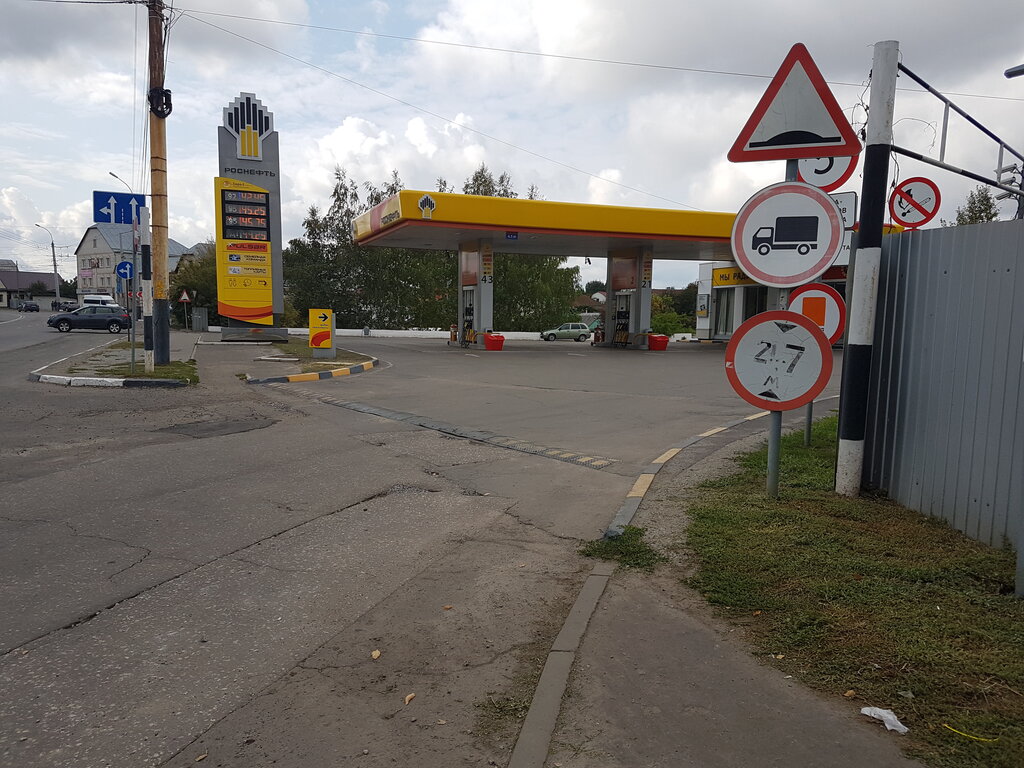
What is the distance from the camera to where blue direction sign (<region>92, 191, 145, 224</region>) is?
15.1 meters

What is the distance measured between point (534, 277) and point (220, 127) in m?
28.0

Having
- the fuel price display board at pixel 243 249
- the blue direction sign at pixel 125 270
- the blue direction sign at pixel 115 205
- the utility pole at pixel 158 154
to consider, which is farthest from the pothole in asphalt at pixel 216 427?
the fuel price display board at pixel 243 249

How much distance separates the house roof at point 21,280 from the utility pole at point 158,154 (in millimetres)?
112267


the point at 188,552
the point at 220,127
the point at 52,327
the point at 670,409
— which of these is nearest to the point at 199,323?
the point at 52,327

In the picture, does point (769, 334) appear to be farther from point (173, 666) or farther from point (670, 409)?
point (670, 409)

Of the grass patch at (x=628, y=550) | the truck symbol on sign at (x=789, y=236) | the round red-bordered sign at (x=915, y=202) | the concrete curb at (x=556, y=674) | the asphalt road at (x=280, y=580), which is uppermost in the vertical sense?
the round red-bordered sign at (x=915, y=202)

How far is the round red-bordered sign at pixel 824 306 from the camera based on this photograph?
22.2 ft

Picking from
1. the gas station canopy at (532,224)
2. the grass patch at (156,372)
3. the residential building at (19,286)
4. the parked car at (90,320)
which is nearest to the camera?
the grass patch at (156,372)

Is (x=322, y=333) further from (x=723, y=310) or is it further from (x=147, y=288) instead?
(x=723, y=310)

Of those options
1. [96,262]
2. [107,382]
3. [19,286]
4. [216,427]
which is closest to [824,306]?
[216,427]

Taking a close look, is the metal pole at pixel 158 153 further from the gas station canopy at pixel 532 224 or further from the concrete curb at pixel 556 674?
the concrete curb at pixel 556 674

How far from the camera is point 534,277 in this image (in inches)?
2051

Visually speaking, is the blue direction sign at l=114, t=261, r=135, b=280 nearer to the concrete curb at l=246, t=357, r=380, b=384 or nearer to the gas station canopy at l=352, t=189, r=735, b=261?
the concrete curb at l=246, t=357, r=380, b=384

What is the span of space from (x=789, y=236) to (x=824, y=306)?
6.94 feet
